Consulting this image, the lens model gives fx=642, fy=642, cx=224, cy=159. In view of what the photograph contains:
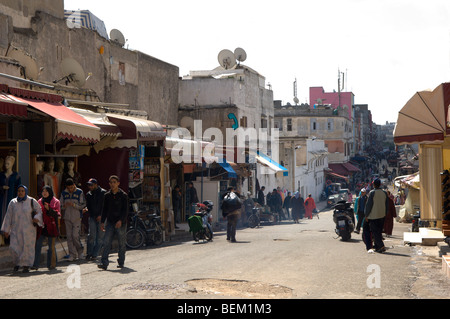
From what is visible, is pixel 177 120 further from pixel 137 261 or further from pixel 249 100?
pixel 137 261

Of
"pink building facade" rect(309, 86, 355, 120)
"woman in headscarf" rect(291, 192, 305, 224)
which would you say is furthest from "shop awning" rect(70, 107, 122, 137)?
"pink building facade" rect(309, 86, 355, 120)

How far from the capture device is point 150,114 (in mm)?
34344

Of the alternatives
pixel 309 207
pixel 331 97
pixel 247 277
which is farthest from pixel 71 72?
pixel 331 97

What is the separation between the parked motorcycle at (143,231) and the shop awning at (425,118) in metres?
6.46

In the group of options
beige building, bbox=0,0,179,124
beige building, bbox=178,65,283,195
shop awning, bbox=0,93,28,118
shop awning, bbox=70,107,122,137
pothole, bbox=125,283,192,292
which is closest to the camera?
pothole, bbox=125,283,192,292

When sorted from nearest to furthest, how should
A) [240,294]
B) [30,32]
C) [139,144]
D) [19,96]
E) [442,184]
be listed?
[240,294] < [19,96] < [442,184] < [139,144] < [30,32]

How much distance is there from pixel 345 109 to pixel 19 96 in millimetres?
76005

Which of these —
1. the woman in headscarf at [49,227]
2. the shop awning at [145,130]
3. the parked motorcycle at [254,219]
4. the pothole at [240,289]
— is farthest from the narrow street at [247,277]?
the parked motorcycle at [254,219]

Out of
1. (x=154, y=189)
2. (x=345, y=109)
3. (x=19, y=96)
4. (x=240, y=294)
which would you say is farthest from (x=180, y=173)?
(x=345, y=109)

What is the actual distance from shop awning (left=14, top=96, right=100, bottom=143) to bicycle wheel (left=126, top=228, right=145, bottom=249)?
99.1 inches

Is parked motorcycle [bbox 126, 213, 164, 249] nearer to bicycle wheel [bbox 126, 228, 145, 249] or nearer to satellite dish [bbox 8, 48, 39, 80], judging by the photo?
bicycle wheel [bbox 126, 228, 145, 249]

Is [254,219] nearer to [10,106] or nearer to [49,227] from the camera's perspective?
[10,106]

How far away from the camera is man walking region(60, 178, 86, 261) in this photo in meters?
12.8
